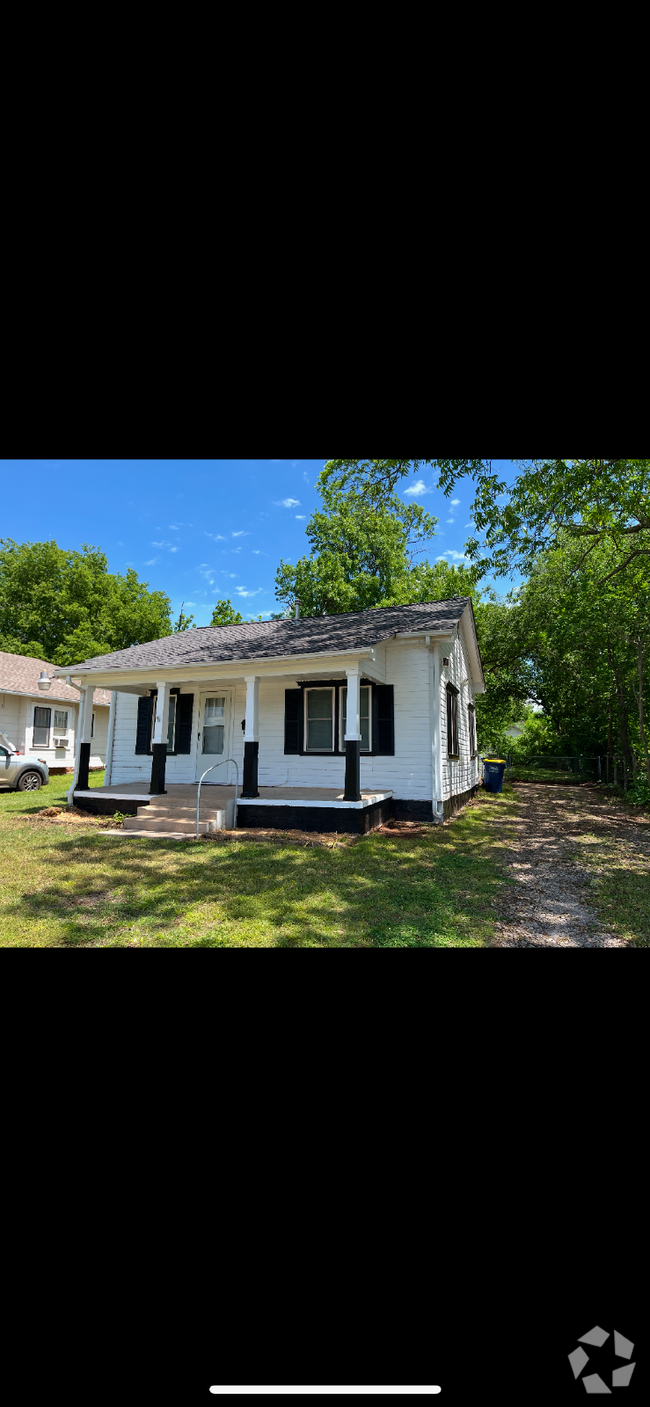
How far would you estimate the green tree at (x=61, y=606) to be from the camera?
26953mm

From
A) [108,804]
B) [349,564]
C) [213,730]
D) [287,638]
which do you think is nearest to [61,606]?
[349,564]

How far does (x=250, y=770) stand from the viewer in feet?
29.5

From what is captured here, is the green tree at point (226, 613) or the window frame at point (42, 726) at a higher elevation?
the green tree at point (226, 613)

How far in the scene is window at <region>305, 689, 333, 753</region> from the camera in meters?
10.1

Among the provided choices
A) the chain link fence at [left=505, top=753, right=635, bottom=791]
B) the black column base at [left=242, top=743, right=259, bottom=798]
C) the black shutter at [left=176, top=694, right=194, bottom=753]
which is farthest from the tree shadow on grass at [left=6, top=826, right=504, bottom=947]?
the chain link fence at [left=505, top=753, right=635, bottom=791]

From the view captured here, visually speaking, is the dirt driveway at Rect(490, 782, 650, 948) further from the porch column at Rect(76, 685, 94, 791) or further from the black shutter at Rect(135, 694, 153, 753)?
the porch column at Rect(76, 685, 94, 791)

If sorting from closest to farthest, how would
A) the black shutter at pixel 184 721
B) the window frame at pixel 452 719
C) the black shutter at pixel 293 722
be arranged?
the black shutter at pixel 293 722 < the window frame at pixel 452 719 < the black shutter at pixel 184 721

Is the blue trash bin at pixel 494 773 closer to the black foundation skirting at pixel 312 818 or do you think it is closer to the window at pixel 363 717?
the window at pixel 363 717

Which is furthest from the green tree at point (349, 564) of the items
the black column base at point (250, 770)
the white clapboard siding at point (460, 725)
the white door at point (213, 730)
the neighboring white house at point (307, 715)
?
the black column base at point (250, 770)
